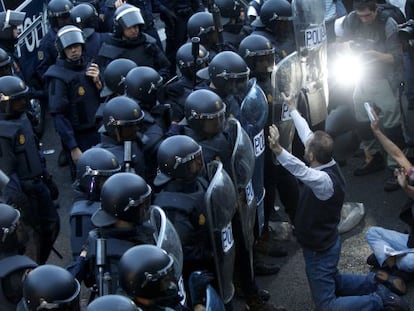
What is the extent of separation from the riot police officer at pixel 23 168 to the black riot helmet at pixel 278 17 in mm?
2700

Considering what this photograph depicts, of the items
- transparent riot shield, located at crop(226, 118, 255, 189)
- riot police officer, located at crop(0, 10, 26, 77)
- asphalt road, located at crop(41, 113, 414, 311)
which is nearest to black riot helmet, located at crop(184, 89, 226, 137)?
transparent riot shield, located at crop(226, 118, 255, 189)

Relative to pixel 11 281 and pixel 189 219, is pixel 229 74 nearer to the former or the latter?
pixel 189 219

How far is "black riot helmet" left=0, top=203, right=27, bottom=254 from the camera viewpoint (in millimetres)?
5199

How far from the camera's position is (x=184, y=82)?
7.98 m

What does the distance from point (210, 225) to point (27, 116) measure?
2.63m

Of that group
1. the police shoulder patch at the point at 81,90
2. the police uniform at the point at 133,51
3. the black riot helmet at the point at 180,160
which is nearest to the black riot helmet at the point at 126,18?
the police uniform at the point at 133,51

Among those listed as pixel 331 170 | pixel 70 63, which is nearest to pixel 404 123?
pixel 331 170

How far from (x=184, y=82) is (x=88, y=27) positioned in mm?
2135

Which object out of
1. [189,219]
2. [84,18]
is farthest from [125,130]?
[84,18]

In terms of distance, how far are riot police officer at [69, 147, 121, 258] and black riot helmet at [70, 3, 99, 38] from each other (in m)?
3.73

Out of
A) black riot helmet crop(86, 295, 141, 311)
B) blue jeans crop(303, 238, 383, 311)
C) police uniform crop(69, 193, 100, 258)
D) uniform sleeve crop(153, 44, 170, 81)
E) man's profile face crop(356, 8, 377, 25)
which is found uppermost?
black riot helmet crop(86, 295, 141, 311)

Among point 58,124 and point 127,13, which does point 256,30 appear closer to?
point 127,13

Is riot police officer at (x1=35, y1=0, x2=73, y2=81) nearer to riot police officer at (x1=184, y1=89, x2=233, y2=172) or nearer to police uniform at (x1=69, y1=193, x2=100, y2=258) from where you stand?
riot police officer at (x1=184, y1=89, x2=233, y2=172)

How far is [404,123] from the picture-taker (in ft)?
29.3
